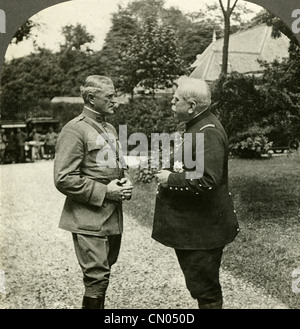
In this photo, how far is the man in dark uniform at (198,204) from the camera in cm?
293

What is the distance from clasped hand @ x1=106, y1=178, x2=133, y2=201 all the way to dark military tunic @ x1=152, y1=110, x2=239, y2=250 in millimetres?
209

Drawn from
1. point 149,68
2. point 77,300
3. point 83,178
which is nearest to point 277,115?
point 149,68

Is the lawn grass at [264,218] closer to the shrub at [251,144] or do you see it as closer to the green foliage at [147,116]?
the shrub at [251,144]

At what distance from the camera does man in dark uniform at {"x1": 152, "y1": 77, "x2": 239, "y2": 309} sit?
2930 millimetres

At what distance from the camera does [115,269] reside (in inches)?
141

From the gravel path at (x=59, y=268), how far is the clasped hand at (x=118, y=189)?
423 mm

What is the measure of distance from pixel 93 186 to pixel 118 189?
0.17 m

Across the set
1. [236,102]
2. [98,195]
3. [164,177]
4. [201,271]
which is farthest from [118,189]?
[236,102]

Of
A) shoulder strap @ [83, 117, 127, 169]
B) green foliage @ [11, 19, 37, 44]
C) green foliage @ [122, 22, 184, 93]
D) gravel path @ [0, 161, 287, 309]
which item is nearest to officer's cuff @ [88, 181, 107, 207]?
shoulder strap @ [83, 117, 127, 169]

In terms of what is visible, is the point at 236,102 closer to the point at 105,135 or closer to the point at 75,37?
the point at 105,135

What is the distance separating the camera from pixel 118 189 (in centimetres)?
311

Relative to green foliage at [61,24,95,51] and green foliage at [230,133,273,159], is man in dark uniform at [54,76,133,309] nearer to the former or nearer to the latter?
green foliage at [61,24,95,51]
